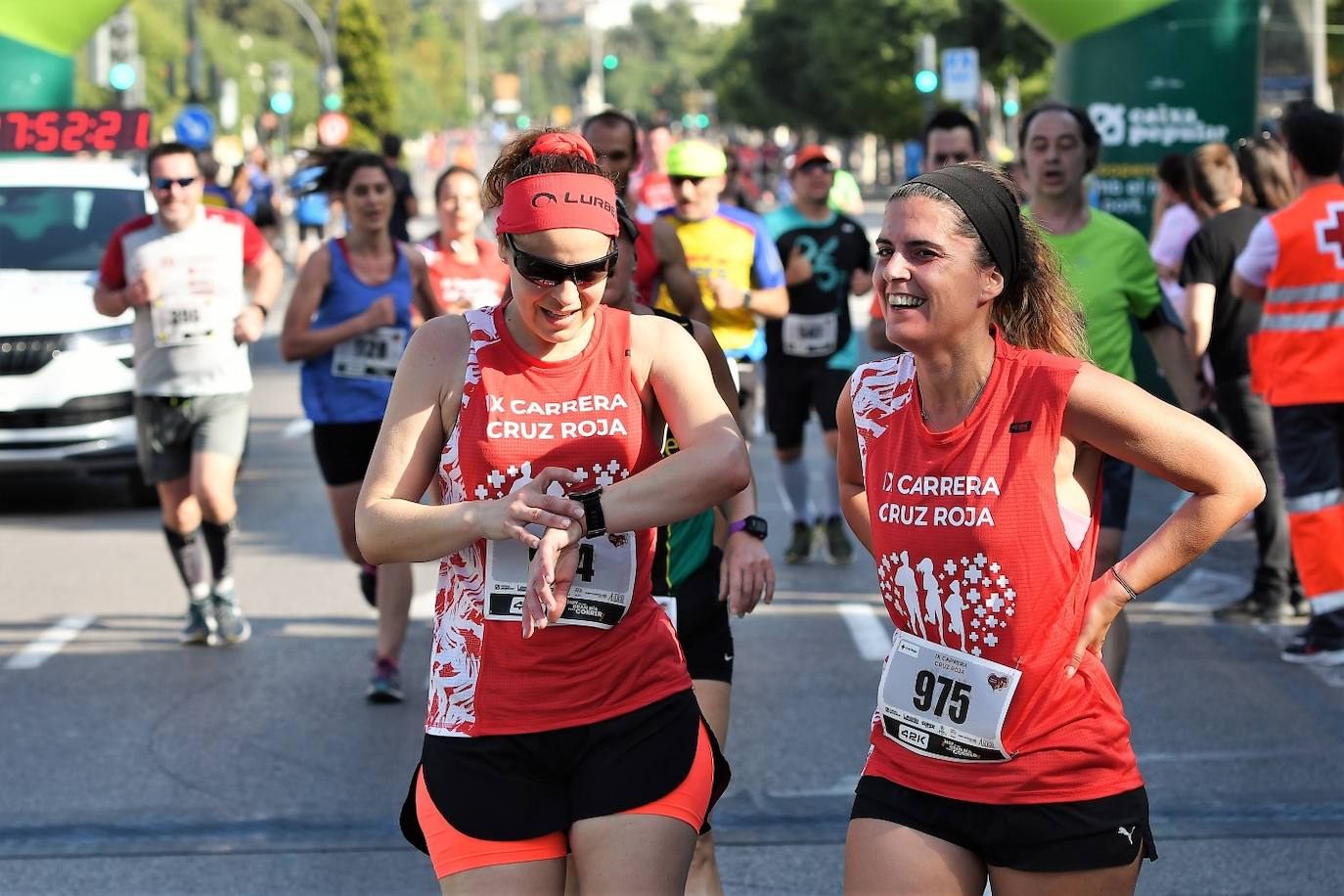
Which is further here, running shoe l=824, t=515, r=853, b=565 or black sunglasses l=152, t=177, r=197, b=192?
running shoe l=824, t=515, r=853, b=565

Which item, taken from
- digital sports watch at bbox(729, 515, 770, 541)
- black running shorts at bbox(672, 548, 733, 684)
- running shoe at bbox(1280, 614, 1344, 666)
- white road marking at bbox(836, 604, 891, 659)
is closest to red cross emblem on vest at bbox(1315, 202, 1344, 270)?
running shoe at bbox(1280, 614, 1344, 666)

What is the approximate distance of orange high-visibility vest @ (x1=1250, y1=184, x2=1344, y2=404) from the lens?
754 cm

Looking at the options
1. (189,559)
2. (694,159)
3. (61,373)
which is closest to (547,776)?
(189,559)

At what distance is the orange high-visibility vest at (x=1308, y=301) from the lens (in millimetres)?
7539

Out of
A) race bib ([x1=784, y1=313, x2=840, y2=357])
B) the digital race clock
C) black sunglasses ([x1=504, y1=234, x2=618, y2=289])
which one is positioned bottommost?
race bib ([x1=784, y1=313, x2=840, y2=357])

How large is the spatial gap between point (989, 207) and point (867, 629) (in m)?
5.28

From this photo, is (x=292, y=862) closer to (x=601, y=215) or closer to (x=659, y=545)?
(x=659, y=545)

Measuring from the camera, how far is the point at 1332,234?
7.54 m

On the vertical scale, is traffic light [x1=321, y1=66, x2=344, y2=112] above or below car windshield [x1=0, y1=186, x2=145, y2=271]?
above

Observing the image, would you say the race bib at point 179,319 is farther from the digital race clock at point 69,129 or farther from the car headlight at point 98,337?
the digital race clock at point 69,129

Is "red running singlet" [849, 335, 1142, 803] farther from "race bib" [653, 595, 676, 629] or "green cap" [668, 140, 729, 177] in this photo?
"green cap" [668, 140, 729, 177]

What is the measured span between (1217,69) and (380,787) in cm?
944

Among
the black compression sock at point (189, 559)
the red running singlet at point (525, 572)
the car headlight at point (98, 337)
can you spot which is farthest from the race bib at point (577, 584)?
the car headlight at point (98, 337)

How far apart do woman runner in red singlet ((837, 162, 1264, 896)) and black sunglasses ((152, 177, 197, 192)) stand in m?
5.35
